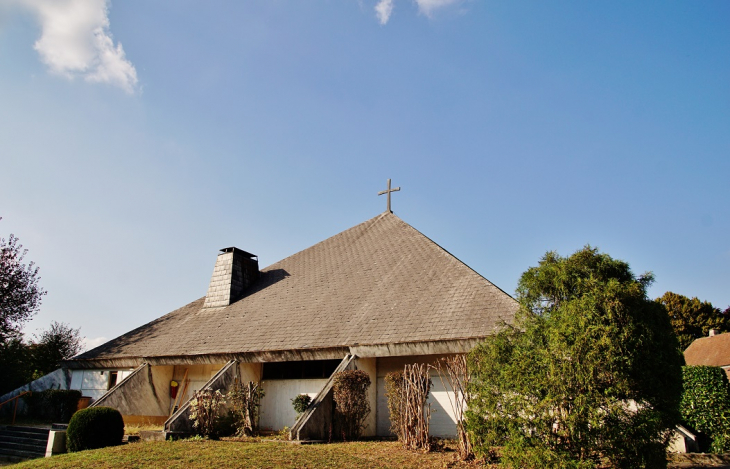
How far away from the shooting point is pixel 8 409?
1997 centimetres

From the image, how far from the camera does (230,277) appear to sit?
20938 millimetres

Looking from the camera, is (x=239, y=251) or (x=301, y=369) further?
(x=239, y=251)

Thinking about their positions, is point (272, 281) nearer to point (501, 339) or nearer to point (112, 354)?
point (112, 354)

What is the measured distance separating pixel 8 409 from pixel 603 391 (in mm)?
21750

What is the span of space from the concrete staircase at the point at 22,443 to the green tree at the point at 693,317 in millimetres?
40993

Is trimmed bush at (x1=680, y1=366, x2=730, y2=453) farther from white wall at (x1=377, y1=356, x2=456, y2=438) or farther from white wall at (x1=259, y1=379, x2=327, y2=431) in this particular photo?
white wall at (x1=259, y1=379, x2=327, y2=431)

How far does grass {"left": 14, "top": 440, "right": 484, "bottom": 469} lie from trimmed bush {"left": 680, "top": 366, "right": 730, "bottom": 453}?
323 inches

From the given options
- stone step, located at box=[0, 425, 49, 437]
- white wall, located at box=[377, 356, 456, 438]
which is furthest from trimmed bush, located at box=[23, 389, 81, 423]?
white wall, located at box=[377, 356, 456, 438]

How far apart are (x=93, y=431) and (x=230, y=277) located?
9.01 m

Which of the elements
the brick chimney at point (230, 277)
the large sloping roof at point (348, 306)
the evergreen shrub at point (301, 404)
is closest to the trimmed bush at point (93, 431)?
the large sloping roof at point (348, 306)

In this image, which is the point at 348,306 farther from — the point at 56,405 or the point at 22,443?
the point at 56,405

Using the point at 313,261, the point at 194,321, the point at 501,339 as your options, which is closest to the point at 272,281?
the point at 313,261

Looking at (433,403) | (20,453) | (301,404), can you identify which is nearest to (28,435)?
(20,453)

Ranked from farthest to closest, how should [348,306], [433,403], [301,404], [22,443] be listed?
[348,306] < [22,443] < [301,404] < [433,403]
